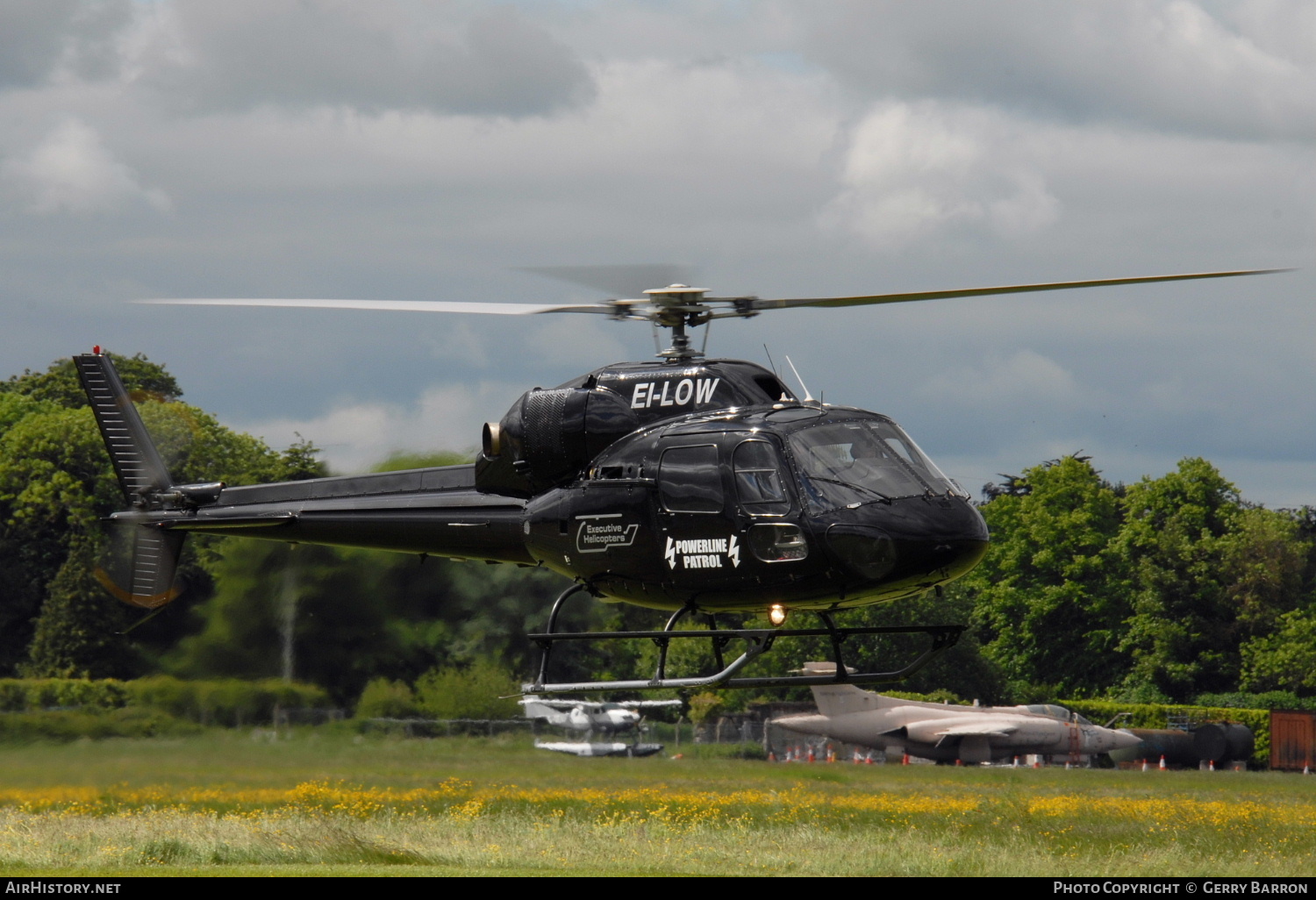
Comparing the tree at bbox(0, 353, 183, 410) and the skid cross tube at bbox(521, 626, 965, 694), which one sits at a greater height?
the tree at bbox(0, 353, 183, 410)

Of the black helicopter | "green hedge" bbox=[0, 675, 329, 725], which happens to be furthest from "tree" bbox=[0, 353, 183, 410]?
the black helicopter

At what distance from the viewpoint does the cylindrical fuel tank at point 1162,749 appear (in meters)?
46.0

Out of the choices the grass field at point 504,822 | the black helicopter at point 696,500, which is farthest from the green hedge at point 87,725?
the black helicopter at point 696,500

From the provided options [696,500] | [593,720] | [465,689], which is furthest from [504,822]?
[593,720]

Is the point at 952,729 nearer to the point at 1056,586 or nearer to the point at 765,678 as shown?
the point at 1056,586

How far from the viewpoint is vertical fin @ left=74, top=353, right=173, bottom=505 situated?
2016 centimetres

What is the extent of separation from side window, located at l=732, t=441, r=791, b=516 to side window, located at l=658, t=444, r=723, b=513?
0.21 meters

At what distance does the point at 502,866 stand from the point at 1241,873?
10.3 m

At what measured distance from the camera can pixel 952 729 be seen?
1724 inches

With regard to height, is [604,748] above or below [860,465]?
below

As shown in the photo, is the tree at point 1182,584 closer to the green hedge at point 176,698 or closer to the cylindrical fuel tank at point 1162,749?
the cylindrical fuel tank at point 1162,749

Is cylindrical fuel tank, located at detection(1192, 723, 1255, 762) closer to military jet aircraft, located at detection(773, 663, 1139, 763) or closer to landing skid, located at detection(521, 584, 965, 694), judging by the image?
military jet aircraft, located at detection(773, 663, 1139, 763)

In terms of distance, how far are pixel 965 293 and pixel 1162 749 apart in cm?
3615

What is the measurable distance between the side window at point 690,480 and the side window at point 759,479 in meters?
0.21
